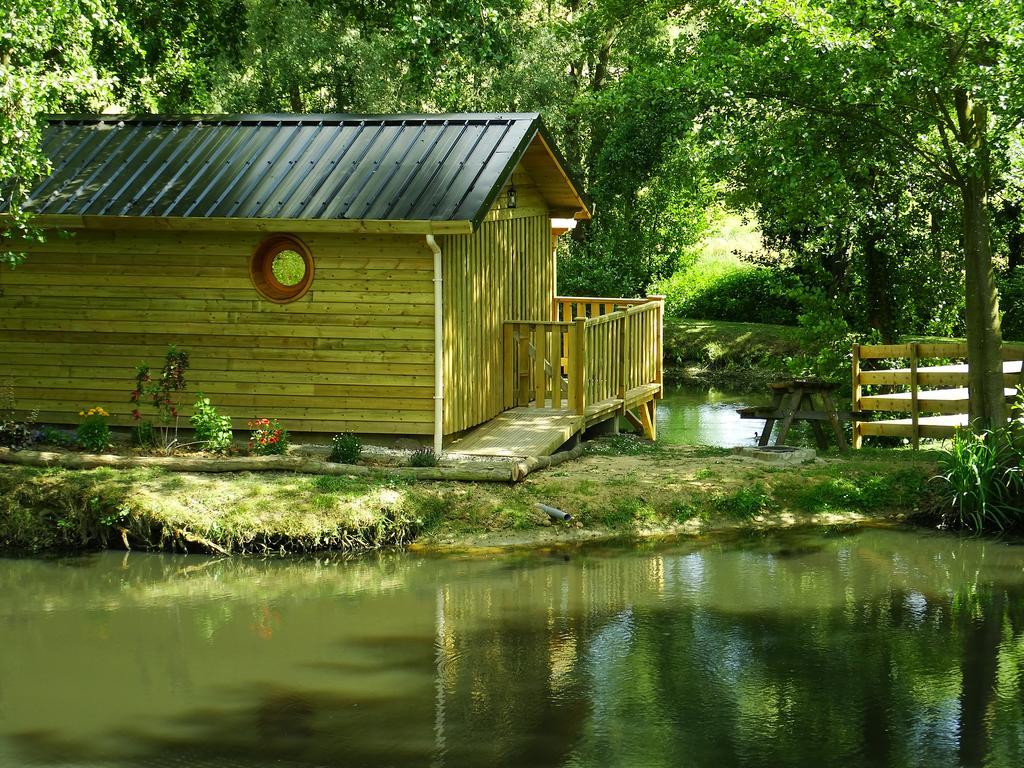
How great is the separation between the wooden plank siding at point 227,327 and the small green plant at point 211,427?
0.48 metres

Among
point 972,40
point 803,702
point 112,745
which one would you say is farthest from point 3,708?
point 972,40

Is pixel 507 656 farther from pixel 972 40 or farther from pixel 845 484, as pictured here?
pixel 972 40

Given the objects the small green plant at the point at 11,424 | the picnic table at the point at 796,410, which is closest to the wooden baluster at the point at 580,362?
the picnic table at the point at 796,410

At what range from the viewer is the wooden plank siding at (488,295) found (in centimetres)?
1336

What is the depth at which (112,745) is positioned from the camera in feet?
23.6

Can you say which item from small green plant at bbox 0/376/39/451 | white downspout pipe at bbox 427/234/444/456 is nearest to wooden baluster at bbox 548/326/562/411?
white downspout pipe at bbox 427/234/444/456

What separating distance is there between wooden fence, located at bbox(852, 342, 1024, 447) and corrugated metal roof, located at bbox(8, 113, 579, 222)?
538 centimetres

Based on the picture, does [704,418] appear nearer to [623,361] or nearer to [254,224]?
[623,361]

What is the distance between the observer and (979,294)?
44.4 ft

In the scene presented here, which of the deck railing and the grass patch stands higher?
the deck railing

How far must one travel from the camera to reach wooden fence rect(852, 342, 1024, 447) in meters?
15.0

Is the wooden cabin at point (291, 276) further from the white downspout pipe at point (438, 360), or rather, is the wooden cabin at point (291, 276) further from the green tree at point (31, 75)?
the green tree at point (31, 75)

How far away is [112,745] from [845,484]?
827 centimetres

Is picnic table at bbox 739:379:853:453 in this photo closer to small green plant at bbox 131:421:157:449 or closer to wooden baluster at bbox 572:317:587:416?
wooden baluster at bbox 572:317:587:416
